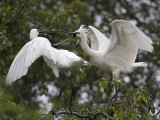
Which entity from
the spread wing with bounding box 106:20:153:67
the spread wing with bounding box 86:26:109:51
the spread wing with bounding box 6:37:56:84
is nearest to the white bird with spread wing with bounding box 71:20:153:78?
the spread wing with bounding box 106:20:153:67

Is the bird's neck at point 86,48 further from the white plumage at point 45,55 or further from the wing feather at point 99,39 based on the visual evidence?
the white plumage at point 45,55

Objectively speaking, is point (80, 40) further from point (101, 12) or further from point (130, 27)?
point (101, 12)

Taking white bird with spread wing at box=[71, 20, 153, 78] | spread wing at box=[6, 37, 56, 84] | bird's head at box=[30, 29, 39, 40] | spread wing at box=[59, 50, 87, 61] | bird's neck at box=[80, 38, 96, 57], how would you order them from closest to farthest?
spread wing at box=[6, 37, 56, 84]
spread wing at box=[59, 50, 87, 61]
white bird with spread wing at box=[71, 20, 153, 78]
bird's head at box=[30, 29, 39, 40]
bird's neck at box=[80, 38, 96, 57]

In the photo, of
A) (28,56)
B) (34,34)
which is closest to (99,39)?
(34,34)

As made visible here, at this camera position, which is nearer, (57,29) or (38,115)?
(38,115)

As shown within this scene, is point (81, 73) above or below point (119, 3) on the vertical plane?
below

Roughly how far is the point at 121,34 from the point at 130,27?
0.28 metres

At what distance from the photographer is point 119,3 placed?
314 inches

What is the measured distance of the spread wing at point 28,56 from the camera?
13.4ft

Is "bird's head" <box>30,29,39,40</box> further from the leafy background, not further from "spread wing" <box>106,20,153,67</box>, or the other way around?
"spread wing" <box>106,20,153,67</box>

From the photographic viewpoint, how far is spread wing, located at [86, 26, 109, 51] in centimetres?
575

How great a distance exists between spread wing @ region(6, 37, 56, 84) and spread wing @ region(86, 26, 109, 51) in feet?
4.44

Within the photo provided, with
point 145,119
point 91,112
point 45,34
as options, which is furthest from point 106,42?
point 145,119

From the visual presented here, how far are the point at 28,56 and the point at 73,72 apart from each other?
1.97m
